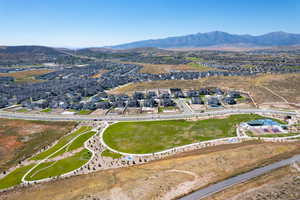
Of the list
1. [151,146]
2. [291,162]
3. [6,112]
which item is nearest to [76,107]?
[6,112]

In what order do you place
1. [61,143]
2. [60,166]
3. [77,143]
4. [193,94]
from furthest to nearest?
[193,94]
[61,143]
[77,143]
[60,166]

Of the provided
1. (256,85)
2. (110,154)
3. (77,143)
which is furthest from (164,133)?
(256,85)

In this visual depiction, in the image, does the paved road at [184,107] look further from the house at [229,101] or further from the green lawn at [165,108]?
the house at [229,101]

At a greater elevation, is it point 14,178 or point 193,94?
point 193,94

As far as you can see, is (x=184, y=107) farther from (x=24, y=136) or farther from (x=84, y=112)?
(x=24, y=136)

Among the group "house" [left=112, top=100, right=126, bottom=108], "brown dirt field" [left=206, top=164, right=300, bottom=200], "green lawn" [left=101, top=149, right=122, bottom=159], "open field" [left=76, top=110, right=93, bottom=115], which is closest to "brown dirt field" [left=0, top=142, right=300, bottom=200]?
"brown dirt field" [left=206, top=164, right=300, bottom=200]

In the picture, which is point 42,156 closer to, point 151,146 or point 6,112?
point 151,146
